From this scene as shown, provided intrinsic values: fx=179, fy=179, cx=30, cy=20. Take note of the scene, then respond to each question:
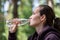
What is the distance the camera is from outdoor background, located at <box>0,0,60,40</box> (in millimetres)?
2064

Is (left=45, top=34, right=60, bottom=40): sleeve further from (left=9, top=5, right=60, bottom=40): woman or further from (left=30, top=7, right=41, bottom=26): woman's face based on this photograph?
(left=30, top=7, right=41, bottom=26): woman's face

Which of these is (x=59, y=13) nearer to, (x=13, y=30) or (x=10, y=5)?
(x=10, y=5)

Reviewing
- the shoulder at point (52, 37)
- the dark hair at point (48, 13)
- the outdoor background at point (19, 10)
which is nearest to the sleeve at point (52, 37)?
the shoulder at point (52, 37)

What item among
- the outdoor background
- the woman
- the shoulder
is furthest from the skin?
the outdoor background

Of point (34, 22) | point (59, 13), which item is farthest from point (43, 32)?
point (59, 13)

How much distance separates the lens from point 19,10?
6.85 ft

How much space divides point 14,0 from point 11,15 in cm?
18

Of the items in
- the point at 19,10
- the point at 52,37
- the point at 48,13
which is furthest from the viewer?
the point at 19,10

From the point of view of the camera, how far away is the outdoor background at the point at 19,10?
2.06 m

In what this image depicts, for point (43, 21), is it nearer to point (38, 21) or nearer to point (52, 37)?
point (38, 21)

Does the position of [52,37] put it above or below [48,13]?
below

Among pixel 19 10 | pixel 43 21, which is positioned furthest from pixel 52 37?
pixel 19 10

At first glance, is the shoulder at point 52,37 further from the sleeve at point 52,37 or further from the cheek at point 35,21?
the cheek at point 35,21

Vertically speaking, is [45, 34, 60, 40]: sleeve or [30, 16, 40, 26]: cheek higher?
[30, 16, 40, 26]: cheek
